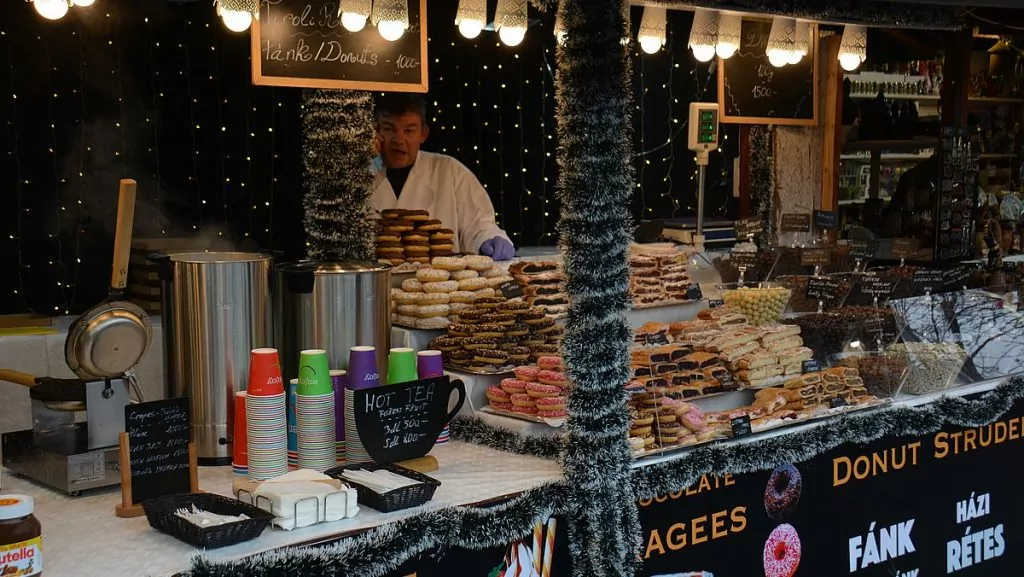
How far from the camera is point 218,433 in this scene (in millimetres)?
2686

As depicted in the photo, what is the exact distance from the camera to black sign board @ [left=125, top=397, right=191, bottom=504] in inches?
87.7

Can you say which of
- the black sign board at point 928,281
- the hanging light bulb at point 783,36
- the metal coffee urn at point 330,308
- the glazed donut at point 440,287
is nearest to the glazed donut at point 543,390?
the metal coffee urn at point 330,308

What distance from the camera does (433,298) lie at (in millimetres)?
3451

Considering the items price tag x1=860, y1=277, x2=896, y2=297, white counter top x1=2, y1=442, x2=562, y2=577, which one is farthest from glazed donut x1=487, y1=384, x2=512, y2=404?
price tag x1=860, y1=277, x2=896, y2=297

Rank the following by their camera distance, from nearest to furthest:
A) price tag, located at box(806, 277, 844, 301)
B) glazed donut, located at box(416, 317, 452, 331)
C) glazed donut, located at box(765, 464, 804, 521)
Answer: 1. glazed donut, located at box(765, 464, 804, 521)
2. glazed donut, located at box(416, 317, 452, 331)
3. price tag, located at box(806, 277, 844, 301)

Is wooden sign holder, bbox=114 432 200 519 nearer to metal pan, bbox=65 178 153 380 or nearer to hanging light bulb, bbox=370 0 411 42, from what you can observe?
metal pan, bbox=65 178 153 380

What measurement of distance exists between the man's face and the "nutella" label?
4.78 m

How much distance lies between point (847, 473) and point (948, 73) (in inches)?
186

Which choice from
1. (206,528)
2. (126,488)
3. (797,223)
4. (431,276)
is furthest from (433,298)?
(797,223)

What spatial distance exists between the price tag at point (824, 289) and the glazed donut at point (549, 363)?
164 cm

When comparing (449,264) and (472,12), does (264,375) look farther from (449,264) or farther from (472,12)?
(472,12)

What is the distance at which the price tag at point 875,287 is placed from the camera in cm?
416

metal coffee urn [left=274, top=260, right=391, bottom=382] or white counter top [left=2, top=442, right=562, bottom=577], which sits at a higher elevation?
metal coffee urn [left=274, top=260, right=391, bottom=382]

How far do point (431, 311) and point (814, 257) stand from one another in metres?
2.21
